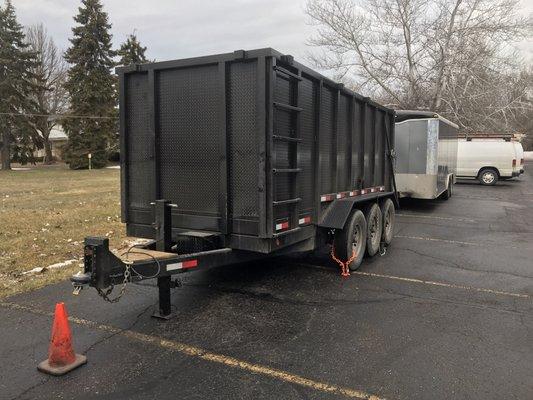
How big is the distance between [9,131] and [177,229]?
135 feet

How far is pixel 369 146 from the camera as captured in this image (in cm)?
821

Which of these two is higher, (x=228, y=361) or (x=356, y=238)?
(x=356, y=238)

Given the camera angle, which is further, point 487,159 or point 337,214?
point 487,159

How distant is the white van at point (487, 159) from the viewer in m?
24.4

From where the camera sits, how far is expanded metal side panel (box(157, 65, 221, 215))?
203 inches

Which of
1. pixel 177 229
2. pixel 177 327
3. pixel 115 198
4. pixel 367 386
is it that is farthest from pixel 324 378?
pixel 115 198

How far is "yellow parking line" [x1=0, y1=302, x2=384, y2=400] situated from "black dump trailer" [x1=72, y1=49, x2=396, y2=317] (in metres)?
0.53

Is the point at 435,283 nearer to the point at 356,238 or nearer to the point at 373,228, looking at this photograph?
the point at 356,238

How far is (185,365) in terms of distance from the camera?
3947 millimetres

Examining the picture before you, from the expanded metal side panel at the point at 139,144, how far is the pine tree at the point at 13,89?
1525 inches

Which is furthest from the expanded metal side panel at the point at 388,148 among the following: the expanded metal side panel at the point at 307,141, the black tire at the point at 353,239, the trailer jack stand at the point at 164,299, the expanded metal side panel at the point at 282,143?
the trailer jack stand at the point at 164,299

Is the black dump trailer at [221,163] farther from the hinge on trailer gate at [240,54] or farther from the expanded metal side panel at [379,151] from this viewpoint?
the expanded metal side panel at [379,151]

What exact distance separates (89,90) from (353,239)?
1572 inches

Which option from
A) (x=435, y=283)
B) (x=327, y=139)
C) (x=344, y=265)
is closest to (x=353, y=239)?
(x=344, y=265)
